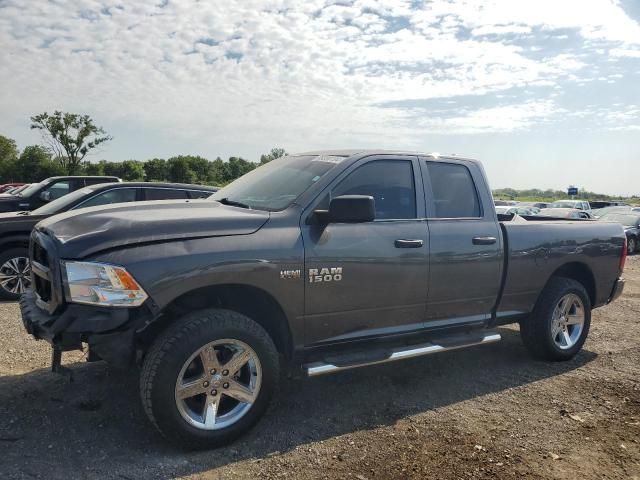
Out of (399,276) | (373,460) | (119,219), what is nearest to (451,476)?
(373,460)

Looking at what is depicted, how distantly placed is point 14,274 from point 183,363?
5025 mm

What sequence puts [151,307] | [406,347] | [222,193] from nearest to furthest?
1. [151,307]
2. [406,347]
3. [222,193]

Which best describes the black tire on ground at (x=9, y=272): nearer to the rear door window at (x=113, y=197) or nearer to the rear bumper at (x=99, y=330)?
the rear door window at (x=113, y=197)

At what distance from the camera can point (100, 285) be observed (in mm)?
3166

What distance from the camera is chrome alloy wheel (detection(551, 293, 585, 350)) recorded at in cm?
546

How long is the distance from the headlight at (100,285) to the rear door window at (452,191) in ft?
8.23

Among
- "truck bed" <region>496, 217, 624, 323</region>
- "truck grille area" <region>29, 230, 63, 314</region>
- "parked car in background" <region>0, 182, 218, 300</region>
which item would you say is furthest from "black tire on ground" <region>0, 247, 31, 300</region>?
"truck bed" <region>496, 217, 624, 323</region>

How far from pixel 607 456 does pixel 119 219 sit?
3540 mm

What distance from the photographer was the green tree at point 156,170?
58.7 m

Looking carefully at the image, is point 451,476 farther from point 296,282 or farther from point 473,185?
point 473,185

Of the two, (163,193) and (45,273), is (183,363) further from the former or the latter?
(163,193)

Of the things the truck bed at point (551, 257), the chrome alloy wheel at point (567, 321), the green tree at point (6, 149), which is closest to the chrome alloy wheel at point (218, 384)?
the truck bed at point (551, 257)

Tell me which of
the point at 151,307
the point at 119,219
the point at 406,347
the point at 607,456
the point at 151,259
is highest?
the point at 119,219

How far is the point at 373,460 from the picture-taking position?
11.2 feet
